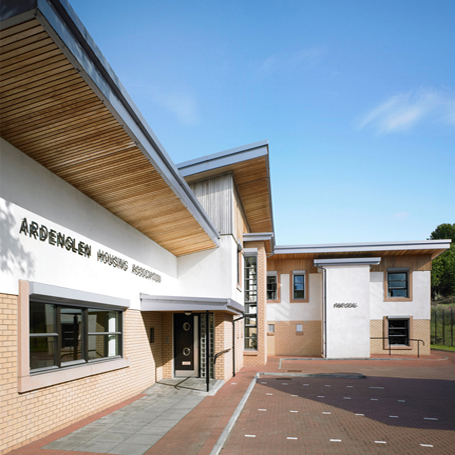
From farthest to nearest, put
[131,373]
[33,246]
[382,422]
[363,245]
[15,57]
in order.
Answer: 1. [363,245]
2. [131,373]
3. [382,422]
4. [33,246]
5. [15,57]

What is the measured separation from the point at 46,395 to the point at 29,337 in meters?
1.19

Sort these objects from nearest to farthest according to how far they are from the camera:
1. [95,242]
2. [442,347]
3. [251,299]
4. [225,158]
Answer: [95,242], [225,158], [251,299], [442,347]

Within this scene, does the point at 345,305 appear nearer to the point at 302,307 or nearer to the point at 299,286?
the point at 302,307

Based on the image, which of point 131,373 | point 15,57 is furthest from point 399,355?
point 15,57

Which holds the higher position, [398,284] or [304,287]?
[398,284]

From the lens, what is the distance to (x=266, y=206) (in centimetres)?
2295

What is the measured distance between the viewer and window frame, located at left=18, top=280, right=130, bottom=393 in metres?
7.51

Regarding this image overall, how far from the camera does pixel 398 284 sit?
2767cm

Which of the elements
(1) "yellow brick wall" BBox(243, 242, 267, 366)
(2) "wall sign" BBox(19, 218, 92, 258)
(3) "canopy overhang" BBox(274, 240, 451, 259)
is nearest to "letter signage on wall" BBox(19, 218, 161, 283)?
(2) "wall sign" BBox(19, 218, 92, 258)

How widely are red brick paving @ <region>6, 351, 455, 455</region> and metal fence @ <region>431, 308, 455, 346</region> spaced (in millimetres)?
20334

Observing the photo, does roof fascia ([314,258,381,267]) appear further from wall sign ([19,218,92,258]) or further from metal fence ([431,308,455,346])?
wall sign ([19,218,92,258])

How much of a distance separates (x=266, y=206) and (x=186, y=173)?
258 inches

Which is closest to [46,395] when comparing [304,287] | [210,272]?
[210,272]

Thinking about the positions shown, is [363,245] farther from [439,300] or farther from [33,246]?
[439,300]
